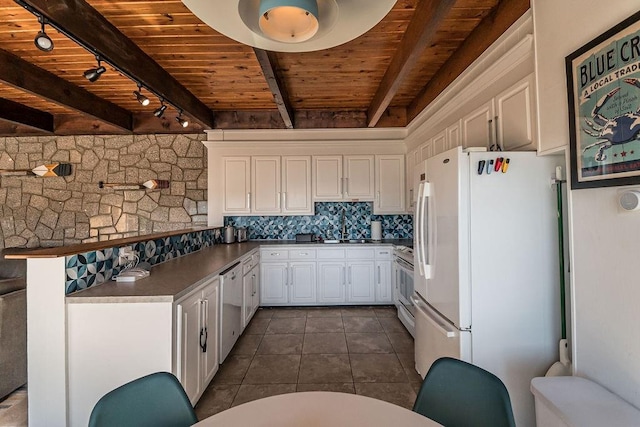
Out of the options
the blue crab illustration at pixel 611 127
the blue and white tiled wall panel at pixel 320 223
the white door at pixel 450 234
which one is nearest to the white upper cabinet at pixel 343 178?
the blue and white tiled wall panel at pixel 320 223

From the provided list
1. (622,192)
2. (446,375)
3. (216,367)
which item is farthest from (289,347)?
(622,192)

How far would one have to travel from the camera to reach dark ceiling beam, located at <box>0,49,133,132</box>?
2.90 metres

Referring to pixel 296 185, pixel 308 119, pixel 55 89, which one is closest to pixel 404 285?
pixel 296 185

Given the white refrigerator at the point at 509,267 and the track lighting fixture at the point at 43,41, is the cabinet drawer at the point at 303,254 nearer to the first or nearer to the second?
the white refrigerator at the point at 509,267

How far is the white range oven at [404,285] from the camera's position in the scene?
11.3 ft

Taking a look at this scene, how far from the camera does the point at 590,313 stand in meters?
1.44

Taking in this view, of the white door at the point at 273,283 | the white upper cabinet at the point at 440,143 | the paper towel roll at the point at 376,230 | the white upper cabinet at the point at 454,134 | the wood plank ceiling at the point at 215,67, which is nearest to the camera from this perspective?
the wood plank ceiling at the point at 215,67

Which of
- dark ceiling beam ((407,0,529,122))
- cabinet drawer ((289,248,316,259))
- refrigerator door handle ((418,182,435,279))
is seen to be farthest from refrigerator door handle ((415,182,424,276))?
cabinet drawer ((289,248,316,259))

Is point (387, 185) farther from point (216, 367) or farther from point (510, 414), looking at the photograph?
point (510, 414)

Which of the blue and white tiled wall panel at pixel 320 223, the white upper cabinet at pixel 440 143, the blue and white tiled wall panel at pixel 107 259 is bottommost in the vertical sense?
the blue and white tiled wall panel at pixel 107 259

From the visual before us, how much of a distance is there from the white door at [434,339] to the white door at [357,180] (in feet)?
7.27

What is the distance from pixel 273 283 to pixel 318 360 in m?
1.66

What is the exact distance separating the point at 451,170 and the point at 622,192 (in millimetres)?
822

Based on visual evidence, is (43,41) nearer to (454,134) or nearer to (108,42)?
(108,42)
